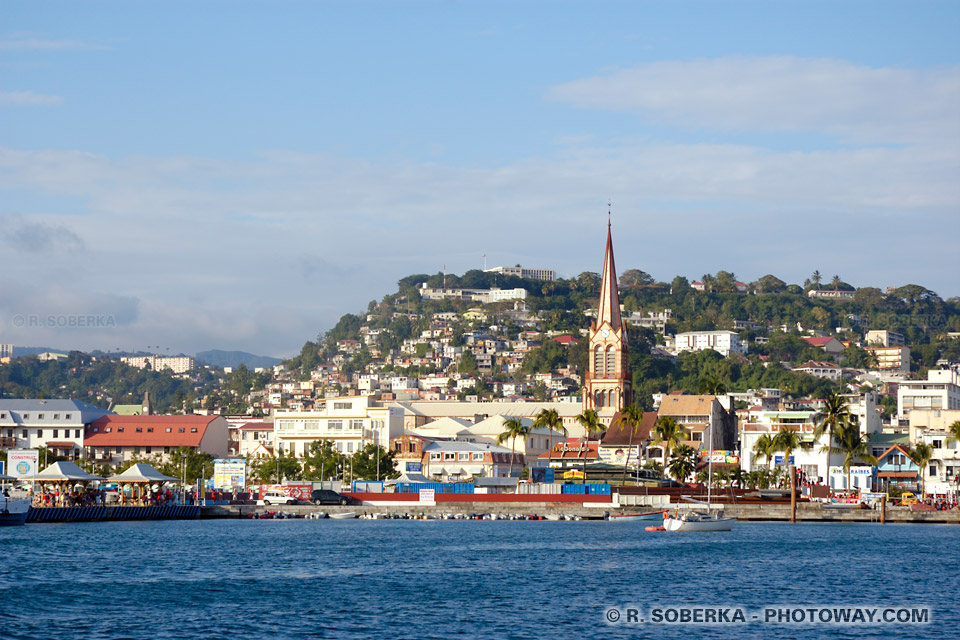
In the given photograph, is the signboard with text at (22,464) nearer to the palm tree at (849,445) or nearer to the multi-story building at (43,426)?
the multi-story building at (43,426)

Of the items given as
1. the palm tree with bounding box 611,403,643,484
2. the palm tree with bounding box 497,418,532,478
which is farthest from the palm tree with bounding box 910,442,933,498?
the palm tree with bounding box 497,418,532,478

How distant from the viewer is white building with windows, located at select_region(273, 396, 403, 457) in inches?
5714

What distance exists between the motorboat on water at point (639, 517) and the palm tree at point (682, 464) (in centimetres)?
1999

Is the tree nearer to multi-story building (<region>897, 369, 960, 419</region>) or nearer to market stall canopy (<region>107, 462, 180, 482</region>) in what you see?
multi-story building (<region>897, 369, 960, 419</region>)

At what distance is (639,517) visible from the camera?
108250 mm

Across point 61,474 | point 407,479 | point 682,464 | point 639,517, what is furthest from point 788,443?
point 61,474

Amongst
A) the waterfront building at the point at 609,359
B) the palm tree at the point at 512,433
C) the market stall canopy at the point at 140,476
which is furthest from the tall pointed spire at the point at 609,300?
the market stall canopy at the point at 140,476

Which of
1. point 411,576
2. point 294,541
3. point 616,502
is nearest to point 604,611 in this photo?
point 411,576

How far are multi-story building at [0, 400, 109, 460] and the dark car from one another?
44.9 meters

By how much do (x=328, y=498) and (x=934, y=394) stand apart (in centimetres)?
7493

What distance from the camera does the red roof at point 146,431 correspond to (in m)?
151

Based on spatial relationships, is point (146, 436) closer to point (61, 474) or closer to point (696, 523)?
point (61, 474)

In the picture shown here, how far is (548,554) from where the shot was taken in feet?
232

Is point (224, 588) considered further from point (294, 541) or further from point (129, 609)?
point (294, 541)
